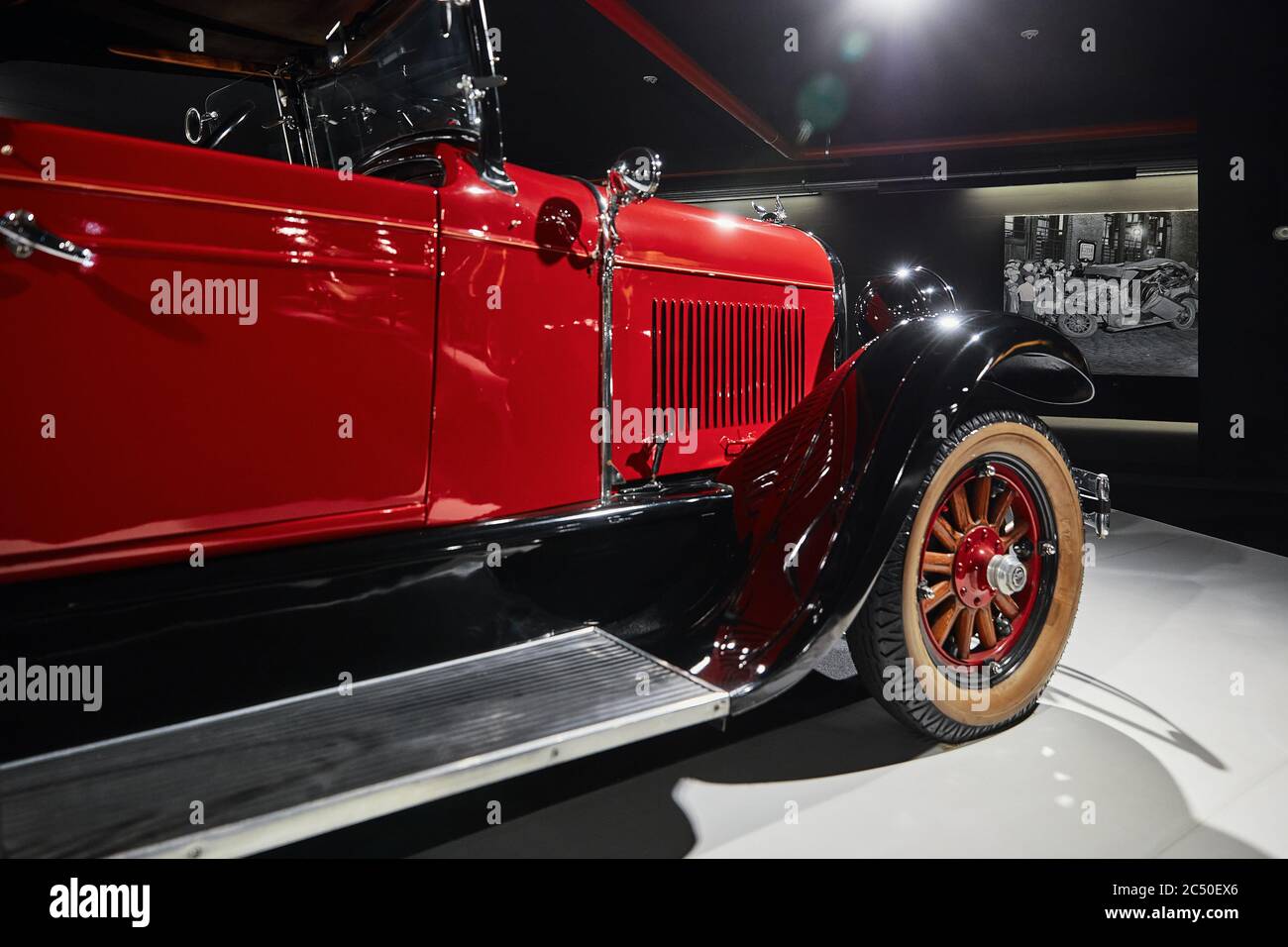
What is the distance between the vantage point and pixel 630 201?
181 centimetres

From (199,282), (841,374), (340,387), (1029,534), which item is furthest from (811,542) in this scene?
(199,282)

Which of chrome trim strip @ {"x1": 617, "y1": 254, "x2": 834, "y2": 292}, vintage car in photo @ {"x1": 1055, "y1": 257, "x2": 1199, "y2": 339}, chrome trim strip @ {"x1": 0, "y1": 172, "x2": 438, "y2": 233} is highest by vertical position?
vintage car in photo @ {"x1": 1055, "y1": 257, "x2": 1199, "y2": 339}

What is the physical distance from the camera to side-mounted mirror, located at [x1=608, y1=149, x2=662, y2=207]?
1757 millimetres

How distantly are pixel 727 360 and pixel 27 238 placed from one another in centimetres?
157

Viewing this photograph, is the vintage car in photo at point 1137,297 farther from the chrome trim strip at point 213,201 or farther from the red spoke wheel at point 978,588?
the chrome trim strip at point 213,201

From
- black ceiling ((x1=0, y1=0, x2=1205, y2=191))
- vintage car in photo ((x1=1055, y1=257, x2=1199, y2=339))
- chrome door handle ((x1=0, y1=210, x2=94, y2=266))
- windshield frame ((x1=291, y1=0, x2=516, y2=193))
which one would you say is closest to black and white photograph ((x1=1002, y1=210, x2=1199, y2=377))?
vintage car in photo ((x1=1055, y1=257, x2=1199, y2=339))

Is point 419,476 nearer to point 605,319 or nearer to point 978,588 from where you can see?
point 605,319

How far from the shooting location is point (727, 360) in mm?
2334

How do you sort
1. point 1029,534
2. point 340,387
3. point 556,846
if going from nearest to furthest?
point 340,387 → point 556,846 → point 1029,534

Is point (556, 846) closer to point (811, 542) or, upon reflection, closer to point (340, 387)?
point (811, 542)

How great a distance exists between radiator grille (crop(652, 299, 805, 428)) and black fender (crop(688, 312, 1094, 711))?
256mm

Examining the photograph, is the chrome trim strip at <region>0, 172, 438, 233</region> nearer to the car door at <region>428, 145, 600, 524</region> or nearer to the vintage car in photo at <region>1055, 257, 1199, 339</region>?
the car door at <region>428, 145, 600, 524</region>

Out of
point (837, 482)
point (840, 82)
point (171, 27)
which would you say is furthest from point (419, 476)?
point (840, 82)

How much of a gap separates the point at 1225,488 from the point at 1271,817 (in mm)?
4864
